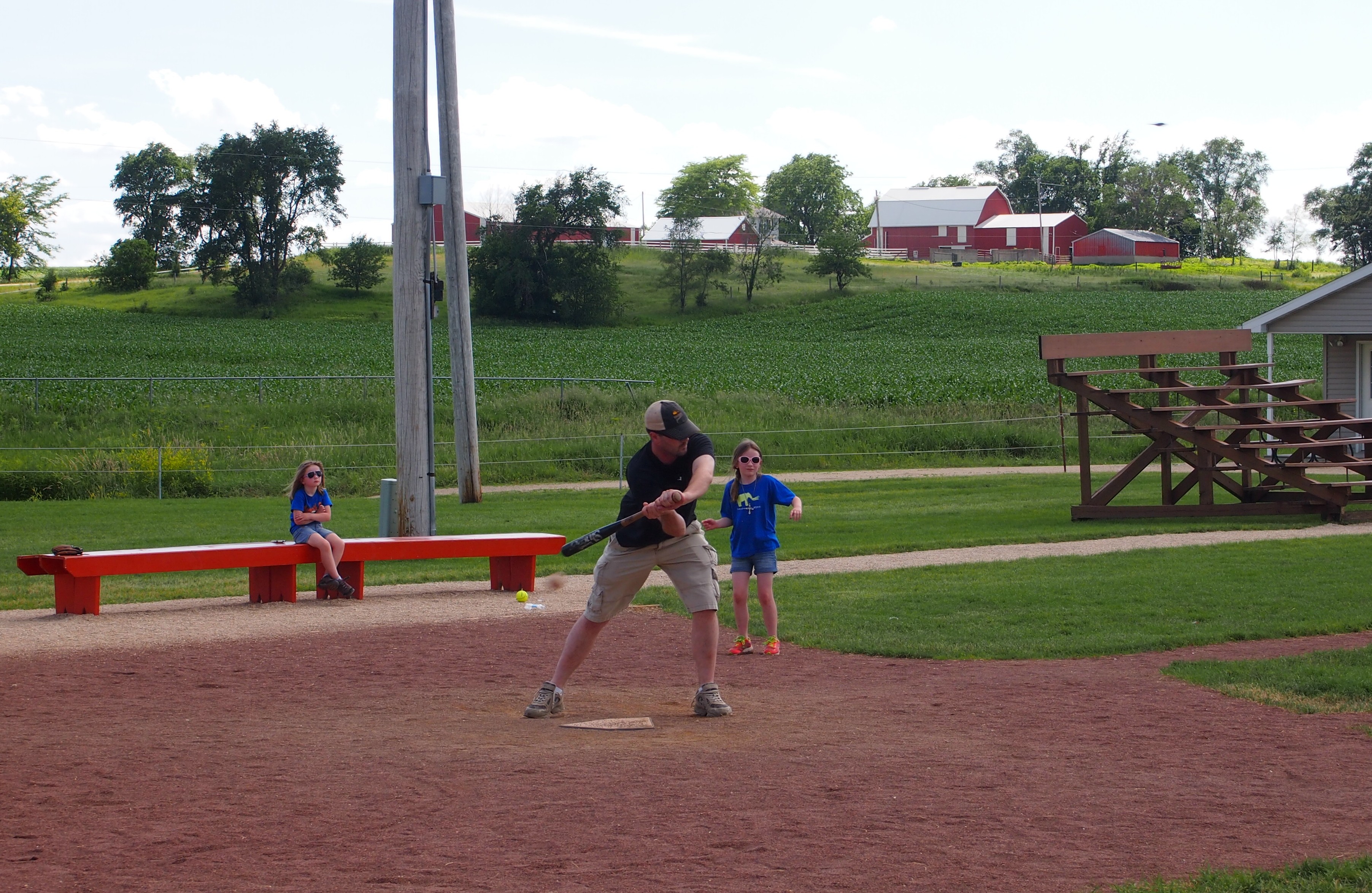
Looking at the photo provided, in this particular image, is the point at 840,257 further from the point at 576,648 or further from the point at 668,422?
the point at 668,422

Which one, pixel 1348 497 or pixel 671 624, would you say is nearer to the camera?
pixel 671 624

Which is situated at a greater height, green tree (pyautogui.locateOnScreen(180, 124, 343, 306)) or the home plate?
green tree (pyautogui.locateOnScreen(180, 124, 343, 306))

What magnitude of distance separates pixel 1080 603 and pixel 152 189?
347 ft

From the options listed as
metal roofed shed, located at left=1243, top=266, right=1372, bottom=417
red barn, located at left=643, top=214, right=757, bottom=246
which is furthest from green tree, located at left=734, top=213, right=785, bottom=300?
metal roofed shed, located at left=1243, top=266, right=1372, bottom=417

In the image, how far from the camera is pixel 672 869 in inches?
181

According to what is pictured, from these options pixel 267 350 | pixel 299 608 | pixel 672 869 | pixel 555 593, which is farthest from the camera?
pixel 267 350

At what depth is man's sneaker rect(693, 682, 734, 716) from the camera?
718 centimetres

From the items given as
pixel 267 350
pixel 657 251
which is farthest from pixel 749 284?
pixel 267 350

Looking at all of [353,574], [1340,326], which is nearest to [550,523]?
[353,574]

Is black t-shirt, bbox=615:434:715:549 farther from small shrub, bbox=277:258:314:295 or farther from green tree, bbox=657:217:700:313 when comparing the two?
small shrub, bbox=277:258:314:295

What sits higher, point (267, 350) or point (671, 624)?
point (267, 350)

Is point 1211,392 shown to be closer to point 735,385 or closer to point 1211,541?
point 1211,541

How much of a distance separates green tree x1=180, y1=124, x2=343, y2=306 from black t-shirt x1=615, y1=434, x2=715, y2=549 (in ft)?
244

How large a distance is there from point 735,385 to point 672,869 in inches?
1364
